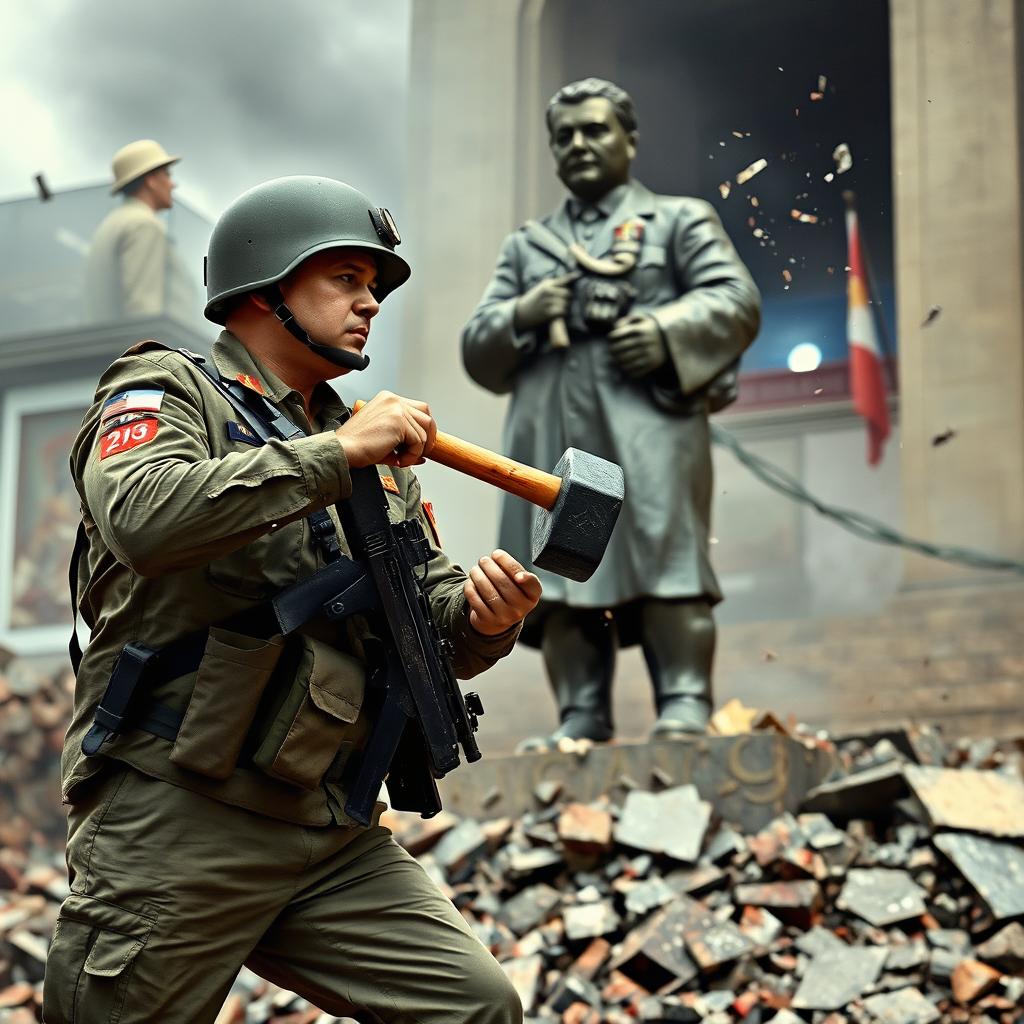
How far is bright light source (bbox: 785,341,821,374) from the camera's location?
405 inches

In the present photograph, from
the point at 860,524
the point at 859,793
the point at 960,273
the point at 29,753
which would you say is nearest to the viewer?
the point at 859,793

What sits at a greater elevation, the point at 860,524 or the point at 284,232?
the point at 284,232

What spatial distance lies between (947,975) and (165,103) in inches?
289

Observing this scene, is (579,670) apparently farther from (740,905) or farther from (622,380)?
(740,905)

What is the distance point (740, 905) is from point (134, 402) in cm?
251

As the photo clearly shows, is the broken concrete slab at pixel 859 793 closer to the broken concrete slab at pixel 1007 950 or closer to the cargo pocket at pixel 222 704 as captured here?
the broken concrete slab at pixel 1007 950

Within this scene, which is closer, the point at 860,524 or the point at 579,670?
the point at 579,670

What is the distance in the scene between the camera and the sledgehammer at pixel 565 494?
208 cm

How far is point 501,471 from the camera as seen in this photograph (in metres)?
2.10

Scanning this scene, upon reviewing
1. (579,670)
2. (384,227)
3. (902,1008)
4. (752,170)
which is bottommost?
(902,1008)

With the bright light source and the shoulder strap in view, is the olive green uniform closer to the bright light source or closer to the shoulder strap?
the shoulder strap

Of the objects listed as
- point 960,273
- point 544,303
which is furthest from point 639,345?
point 960,273

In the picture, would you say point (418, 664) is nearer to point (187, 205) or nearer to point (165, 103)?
point (187, 205)

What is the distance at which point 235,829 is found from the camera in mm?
2000
